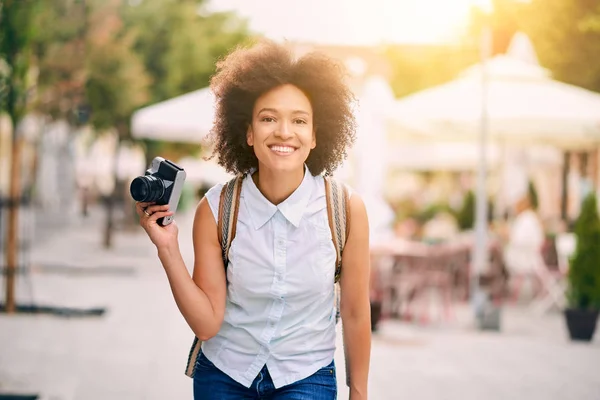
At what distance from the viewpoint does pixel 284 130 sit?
9.59ft

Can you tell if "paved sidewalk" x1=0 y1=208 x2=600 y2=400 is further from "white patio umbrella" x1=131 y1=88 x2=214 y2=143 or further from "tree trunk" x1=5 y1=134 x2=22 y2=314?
"white patio umbrella" x1=131 y1=88 x2=214 y2=143

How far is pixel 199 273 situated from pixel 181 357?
5408 mm

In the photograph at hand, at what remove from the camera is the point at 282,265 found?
2881 mm

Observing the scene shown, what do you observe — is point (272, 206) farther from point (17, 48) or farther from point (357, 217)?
point (17, 48)

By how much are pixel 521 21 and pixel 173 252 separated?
15534 mm

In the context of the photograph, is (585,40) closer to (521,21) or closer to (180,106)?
Answer: (521,21)

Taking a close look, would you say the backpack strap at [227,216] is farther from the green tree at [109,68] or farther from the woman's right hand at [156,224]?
the green tree at [109,68]

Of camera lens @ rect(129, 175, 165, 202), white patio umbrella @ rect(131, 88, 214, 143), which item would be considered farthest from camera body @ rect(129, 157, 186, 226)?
white patio umbrella @ rect(131, 88, 214, 143)

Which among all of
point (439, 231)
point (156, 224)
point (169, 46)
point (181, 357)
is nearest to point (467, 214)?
point (439, 231)

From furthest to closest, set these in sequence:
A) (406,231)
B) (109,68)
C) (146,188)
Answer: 1. (109,68)
2. (406,231)
3. (146,188)

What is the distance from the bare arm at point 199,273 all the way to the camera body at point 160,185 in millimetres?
45

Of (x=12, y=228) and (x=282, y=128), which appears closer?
(x=282, y=128)

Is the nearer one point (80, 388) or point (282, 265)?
point (282, 265)

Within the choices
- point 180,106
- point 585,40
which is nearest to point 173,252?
point 180,106
